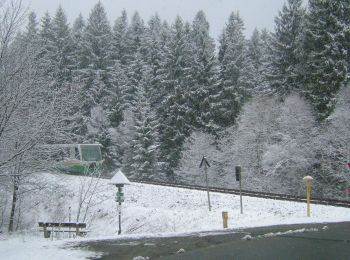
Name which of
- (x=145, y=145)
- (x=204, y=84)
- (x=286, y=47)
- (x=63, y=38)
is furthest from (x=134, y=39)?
(x=286, y=47)

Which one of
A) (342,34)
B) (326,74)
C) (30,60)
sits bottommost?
(30,60)

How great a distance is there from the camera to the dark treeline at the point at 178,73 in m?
40.6

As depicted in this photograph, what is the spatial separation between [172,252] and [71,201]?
22.8 metres

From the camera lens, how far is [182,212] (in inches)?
999

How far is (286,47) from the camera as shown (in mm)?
46781

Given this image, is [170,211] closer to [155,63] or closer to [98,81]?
[155,63]

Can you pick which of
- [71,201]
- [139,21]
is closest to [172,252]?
[71,201]

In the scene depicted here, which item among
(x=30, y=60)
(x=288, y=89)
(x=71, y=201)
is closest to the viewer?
(x=30, y=60)

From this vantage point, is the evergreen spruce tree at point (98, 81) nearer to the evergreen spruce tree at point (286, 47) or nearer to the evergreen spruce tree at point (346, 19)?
the evergreen spruce tree at point (286, 47)

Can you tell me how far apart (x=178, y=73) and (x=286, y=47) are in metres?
14.5

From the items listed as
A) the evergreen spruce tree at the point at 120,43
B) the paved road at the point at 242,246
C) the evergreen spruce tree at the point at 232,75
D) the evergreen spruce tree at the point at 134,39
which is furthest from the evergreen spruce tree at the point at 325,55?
the evergreen spruce tree at the point at 120,43

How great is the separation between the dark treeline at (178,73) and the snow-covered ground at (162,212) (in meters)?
12.5

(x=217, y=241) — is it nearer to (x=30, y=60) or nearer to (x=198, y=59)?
(x=30, y=60)

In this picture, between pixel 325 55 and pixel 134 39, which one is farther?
pixel 134 39
